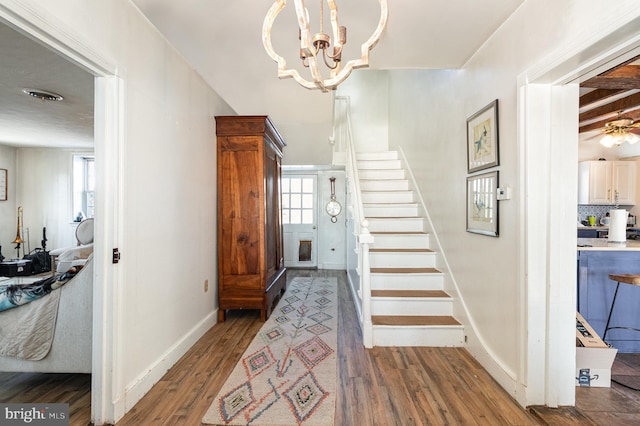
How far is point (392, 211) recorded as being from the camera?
376cm

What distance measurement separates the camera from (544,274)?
1627mm

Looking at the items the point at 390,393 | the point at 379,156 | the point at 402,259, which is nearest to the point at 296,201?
the point at 379,156

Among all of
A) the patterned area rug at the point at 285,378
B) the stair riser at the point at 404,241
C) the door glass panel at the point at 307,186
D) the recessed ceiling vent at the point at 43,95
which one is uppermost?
the recessed ceiling vent at the point at 43,95

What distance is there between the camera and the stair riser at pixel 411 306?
8.64 feet

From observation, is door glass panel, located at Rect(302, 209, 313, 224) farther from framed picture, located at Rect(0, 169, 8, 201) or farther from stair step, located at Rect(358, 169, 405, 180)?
framed picture, located at Rect(0, 169, 8, 201)

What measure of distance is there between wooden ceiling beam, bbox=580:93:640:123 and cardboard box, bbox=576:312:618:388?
2.99 meters

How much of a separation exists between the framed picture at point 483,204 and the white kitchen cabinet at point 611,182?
502 centimetres

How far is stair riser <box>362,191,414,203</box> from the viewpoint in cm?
394

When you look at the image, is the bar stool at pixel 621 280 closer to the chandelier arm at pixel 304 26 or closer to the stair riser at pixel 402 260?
the stair riser at pixel 402 260


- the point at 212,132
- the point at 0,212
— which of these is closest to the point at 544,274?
the point at 212,132

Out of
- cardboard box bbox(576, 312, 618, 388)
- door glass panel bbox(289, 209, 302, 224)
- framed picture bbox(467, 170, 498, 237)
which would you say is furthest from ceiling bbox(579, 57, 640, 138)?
door glass panel bbox(289, 209, 302, 224)

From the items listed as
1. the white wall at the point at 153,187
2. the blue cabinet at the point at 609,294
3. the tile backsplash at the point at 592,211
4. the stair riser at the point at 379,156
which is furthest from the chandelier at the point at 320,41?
the tile backsplash at the point at 592,211

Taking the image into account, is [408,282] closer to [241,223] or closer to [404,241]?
[404,241]

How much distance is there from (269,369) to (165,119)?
199cm
